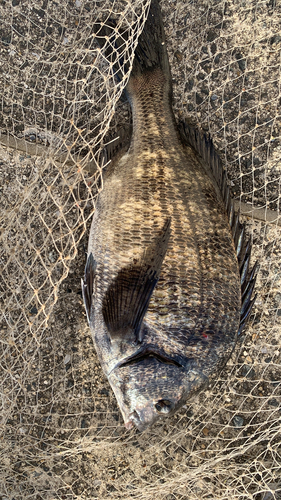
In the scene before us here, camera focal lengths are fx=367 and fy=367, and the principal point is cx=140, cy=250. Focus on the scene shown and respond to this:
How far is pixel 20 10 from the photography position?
8.39ft

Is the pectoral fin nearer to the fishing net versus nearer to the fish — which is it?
the fish

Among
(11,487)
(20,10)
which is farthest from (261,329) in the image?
(20,10)

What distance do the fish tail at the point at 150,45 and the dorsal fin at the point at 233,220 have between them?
41 cm

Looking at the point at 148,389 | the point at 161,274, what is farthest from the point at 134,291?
the point at 148,389

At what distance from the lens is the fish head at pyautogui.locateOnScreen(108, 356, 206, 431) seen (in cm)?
192

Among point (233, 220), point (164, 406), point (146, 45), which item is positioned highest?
point (146, 45)

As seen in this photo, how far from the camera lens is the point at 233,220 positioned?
2.23m

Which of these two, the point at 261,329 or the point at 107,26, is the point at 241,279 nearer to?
the point at 261,329

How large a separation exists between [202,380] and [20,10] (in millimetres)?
2715

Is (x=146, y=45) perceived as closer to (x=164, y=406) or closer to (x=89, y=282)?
(x=89, y=282)

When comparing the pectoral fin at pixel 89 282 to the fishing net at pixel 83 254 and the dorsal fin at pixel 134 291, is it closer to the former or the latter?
the dorsal fin at pixel 134 291

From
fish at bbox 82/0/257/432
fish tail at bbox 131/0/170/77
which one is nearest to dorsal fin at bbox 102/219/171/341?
fish at bbox 82/0/257/432

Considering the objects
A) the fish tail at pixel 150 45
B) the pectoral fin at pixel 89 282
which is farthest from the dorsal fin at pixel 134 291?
the fish tail at pixel 150 45

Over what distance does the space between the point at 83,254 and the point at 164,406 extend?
3.88 feet
